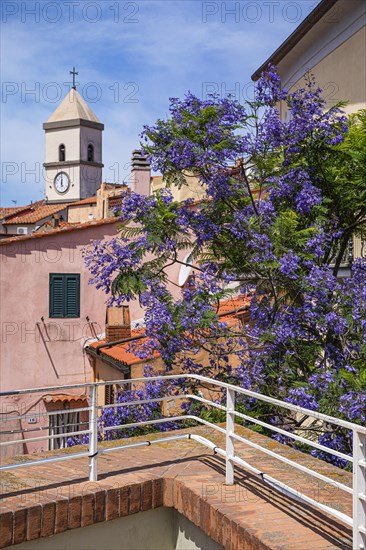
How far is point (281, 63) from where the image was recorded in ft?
52.2

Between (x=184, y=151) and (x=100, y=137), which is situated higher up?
(x=100, y=137)

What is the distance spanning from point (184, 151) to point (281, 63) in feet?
26.7

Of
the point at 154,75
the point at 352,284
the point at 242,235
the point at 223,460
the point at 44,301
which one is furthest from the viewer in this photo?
the point at 44,301

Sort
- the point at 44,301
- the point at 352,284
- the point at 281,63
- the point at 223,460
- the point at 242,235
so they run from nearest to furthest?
the point at 223,460
the point at 352,284
the point at 242,235
the point at 281,63
the point at 44,301

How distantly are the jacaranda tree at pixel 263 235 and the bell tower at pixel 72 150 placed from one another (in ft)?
224

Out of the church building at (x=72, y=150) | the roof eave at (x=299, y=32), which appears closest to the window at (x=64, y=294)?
the roof eave at (x=299, y=32)

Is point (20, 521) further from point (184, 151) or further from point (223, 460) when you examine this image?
point (184, 151)

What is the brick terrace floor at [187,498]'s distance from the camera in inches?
165

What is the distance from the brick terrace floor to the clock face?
7314 centimetres

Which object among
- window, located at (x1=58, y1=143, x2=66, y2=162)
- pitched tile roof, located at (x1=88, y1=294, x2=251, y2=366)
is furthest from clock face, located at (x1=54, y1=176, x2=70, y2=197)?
pitched tile roof, located at (x1=88, y1=294, x2=251, y2=366)

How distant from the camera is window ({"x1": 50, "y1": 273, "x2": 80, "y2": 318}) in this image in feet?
64.1

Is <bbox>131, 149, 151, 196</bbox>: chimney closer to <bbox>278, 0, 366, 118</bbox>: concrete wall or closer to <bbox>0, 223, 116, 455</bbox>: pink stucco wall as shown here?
<bbox>0, 223, 116, 455</bbox>: pink stucco wall

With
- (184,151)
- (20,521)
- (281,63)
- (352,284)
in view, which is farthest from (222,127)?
(281,63)

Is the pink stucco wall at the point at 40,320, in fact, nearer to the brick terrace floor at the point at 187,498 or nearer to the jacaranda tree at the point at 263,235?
the jacaranda tree at the point at 263,235
